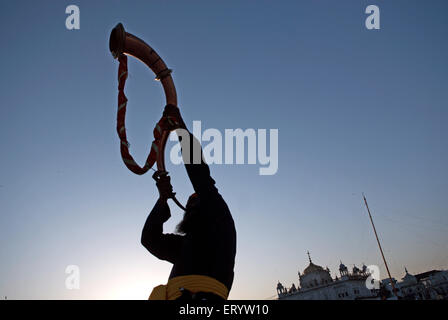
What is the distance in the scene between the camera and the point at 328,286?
182ft

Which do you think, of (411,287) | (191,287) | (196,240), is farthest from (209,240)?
(411,287)

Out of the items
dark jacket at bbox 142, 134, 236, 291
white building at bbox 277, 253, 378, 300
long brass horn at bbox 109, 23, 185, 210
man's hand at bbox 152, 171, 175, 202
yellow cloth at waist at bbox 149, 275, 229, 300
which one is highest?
white building at bbox 277, 253, 378, 300

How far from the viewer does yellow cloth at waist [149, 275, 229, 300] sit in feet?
9.84

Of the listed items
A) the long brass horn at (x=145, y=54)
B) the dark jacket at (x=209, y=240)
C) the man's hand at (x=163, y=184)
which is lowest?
the dark jacket at (x=209, y=240)

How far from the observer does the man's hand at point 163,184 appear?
3910 mm

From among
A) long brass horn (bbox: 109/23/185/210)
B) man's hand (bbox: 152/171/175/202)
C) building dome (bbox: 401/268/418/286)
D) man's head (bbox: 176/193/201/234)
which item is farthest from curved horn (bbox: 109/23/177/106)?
building dome (bbox: 401/268/418/286)

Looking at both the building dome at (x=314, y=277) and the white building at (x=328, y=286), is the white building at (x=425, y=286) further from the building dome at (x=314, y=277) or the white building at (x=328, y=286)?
the building dome at (x=314, y=277)

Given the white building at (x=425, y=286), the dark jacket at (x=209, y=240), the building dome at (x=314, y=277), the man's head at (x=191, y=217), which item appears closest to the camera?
the dark jacket at (x=209, y=240)

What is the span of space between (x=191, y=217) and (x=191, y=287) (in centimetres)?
93

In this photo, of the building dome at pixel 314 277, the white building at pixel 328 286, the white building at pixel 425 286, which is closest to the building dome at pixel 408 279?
the white building at pixel 425 286

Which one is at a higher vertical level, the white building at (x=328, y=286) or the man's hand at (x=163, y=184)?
the white building at (x=328, y=286)

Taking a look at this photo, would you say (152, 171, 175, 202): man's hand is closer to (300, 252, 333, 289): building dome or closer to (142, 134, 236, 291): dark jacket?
(142, 134, 236, 291): dark jacket
